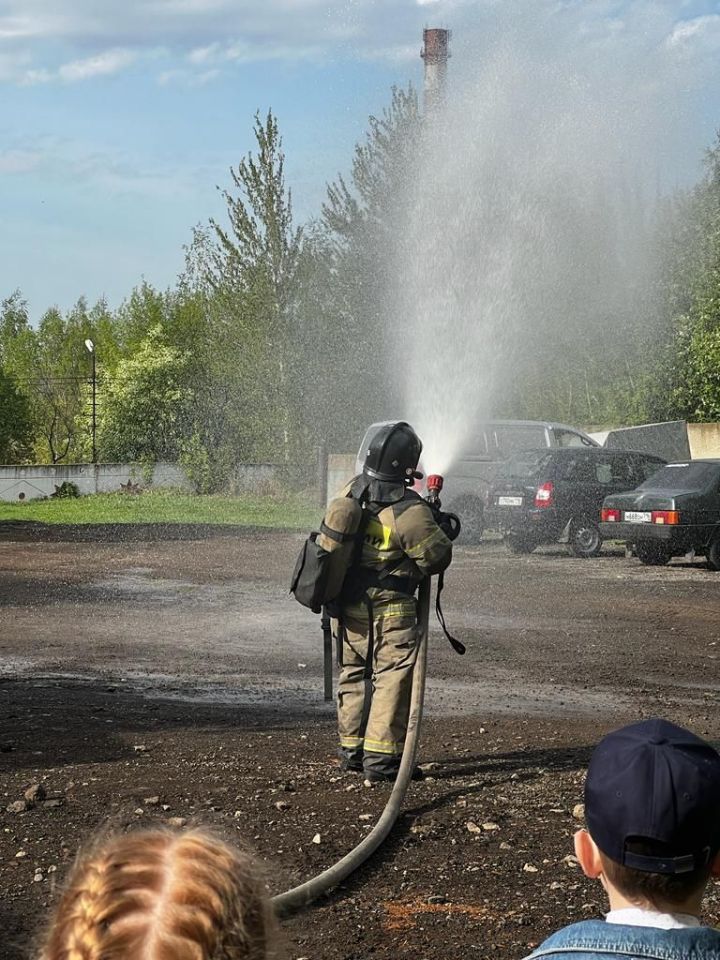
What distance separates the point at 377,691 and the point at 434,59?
35.7 m

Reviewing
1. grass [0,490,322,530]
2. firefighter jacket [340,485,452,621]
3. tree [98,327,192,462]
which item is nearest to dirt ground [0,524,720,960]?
firefighter jacket [340,485,452,621]

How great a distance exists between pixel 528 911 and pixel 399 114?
38.9 meters

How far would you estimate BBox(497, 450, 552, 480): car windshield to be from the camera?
2147cm

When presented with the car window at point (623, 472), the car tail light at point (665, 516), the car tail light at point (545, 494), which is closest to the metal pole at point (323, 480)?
the car window at point (623, 472)

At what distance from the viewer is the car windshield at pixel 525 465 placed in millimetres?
21469

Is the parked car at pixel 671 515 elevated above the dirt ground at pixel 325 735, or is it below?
above

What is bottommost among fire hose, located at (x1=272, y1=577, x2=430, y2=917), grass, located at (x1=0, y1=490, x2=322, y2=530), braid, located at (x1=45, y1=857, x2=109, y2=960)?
A: grass, located at (x1=0, y1=490, x2=322, y2=530)

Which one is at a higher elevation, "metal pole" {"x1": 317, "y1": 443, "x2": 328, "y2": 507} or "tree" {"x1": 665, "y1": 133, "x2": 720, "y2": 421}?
"tree" {"x1": 665, "y1": 133, "x2": 720, "y2": 421}

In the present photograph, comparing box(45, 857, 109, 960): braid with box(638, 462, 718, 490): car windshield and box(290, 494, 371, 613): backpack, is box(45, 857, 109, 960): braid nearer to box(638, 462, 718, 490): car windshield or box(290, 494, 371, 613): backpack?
box(290, 494, 371, 613): backpack

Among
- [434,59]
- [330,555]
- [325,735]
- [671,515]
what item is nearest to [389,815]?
[330,555]

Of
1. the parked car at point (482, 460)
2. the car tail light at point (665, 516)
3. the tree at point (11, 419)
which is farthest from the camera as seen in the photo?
the tree at point (11, 419)

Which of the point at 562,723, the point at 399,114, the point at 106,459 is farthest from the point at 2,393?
the point at 562,723

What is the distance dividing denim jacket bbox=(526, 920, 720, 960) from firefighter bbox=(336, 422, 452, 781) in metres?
4.82

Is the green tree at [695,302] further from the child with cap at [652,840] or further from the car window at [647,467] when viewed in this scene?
the child with cap at [652,840]
